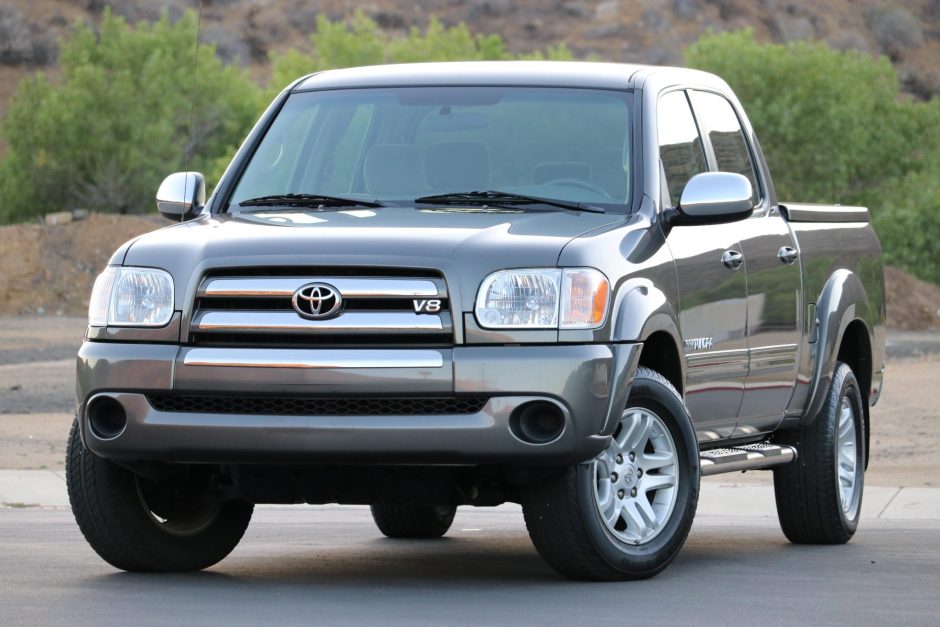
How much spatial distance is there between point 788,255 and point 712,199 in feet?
4.62

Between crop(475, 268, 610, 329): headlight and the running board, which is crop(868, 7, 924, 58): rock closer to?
the running board

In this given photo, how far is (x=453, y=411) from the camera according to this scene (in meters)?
7.04

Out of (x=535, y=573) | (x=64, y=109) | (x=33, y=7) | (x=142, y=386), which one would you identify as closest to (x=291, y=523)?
(x=535, y=573)

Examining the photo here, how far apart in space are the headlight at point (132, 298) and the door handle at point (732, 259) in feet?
8.19

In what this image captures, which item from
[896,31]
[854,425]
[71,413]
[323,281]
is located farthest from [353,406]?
[896,31]

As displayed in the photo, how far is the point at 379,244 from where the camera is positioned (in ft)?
23.5

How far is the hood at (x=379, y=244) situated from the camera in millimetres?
7086

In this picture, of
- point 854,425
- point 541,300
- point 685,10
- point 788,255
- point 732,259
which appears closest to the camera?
point 541,300

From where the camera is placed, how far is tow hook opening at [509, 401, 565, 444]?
7.02 meters

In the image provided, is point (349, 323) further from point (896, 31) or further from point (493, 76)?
point (896, 31)

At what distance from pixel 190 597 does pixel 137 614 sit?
537 millimetres

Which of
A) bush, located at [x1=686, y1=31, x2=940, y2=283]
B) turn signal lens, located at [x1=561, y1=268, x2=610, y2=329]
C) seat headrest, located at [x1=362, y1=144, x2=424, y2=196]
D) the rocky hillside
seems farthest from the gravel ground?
the rocky hillside

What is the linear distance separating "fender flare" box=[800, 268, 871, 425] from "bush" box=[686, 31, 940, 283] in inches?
1883

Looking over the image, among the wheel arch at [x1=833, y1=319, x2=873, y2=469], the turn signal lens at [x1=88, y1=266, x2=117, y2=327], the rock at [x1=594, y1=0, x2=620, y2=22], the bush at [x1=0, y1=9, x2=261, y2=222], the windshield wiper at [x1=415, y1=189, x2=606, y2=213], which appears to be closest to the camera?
the turn signal lens at [x1=88, y1=266, x2=117, y2=327]
